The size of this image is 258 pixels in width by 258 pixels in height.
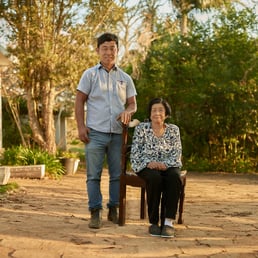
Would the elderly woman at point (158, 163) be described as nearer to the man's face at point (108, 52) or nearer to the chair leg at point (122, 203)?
the chair leg at point (122, 203)

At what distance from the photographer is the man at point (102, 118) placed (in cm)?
483

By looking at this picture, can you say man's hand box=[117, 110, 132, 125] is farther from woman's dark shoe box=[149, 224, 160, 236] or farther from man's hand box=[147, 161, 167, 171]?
woman's dark shoe box=[149, 224, 160, 236]

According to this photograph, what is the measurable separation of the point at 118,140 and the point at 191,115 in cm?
1007

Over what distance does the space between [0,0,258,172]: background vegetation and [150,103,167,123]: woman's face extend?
23.7 ft

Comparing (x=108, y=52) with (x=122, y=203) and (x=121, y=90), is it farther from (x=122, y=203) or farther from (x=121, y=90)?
(x=122, y=203)

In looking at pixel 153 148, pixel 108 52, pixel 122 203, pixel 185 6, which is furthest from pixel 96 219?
pixel 185 6

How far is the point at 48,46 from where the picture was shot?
11812 mm

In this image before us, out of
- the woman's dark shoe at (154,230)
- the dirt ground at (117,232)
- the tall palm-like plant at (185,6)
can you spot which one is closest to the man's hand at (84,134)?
the dirt ground at (117,232)

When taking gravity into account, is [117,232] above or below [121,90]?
below

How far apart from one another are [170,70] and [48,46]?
165 inches

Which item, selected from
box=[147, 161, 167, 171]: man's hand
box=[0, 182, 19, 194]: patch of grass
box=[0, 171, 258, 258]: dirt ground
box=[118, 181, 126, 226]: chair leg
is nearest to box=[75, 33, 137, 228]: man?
box=[118, 181, 126, 226]: chair leg

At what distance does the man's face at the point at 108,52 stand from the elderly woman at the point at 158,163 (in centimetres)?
54

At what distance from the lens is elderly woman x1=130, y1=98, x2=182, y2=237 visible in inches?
179

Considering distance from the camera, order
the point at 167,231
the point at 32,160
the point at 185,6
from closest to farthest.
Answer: the point at 167,231
the point at 32,160
the point at 185,6
